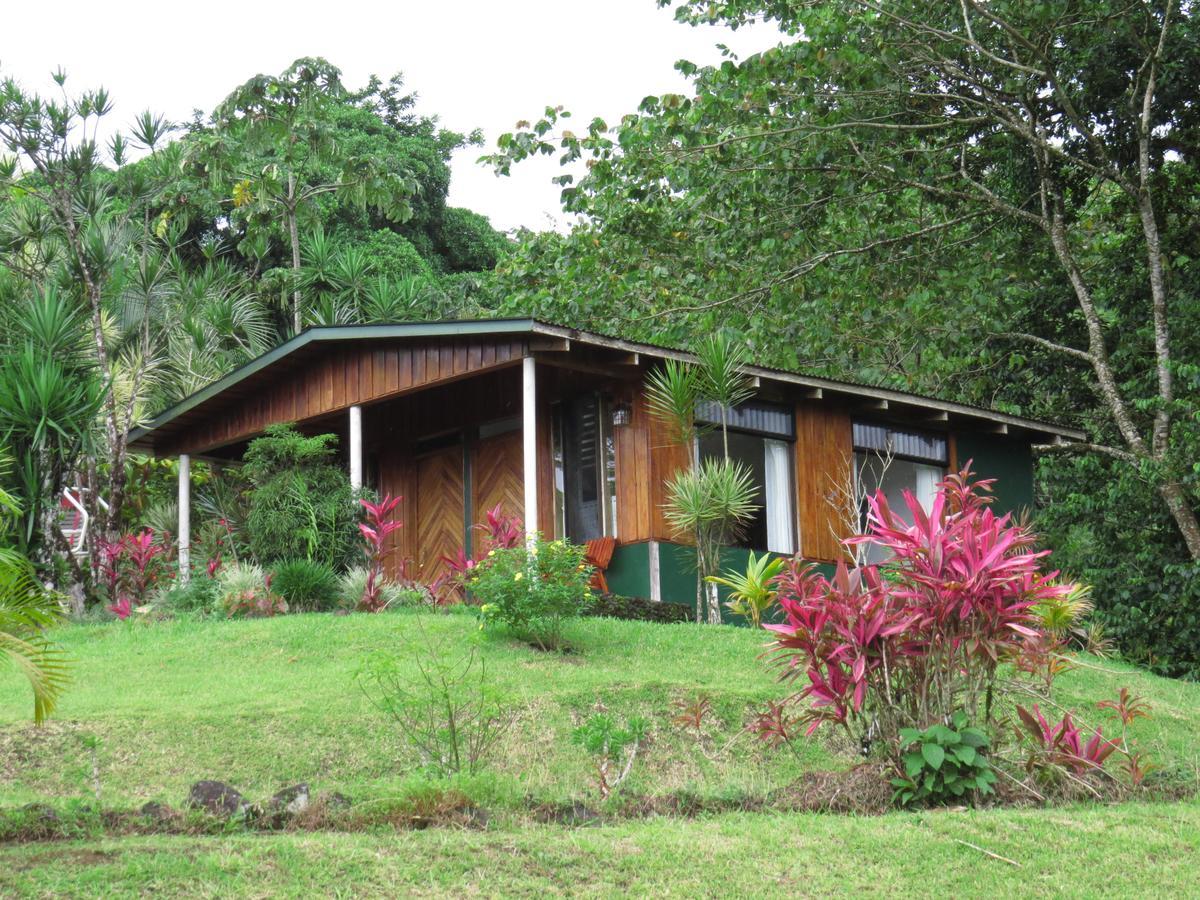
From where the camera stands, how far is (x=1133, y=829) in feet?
22.7

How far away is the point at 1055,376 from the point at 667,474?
6232 mm

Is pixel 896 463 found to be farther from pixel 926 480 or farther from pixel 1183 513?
pixel 1183 513

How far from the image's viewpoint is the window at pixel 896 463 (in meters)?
16.9

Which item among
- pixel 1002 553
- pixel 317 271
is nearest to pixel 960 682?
pixel 1002 553

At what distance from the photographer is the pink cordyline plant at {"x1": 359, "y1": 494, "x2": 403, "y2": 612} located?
14.1m

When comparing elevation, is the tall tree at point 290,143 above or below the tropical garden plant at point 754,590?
above

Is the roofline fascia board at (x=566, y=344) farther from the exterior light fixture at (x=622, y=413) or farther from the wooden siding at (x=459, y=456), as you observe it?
the wooden siding at (x=459, y=456)

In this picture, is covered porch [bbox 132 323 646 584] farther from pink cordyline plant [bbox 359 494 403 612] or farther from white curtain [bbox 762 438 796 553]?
white curtain [bbox 762 438 796 553]

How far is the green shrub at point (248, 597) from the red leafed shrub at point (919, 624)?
7.54 metres

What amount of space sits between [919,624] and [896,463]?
33.0ft

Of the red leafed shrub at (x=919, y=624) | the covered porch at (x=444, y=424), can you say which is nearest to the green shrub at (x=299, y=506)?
the covered porch at (x=444, y=424)

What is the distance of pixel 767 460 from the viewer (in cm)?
1608

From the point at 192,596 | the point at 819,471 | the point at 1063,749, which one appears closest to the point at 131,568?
the point at 192,596

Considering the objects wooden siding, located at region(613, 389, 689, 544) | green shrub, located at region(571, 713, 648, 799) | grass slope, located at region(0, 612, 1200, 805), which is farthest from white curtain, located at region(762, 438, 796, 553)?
green shrub, located at region(571, 713, 648, 799)
